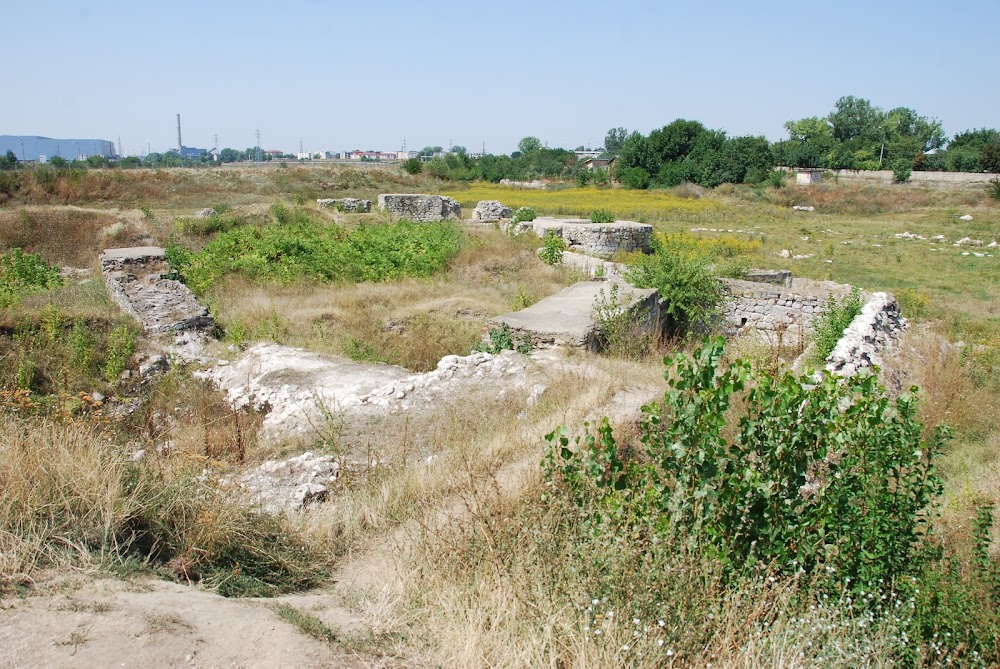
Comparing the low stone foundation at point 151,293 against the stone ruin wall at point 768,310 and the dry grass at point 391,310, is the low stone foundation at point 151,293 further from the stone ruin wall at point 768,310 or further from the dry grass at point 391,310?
the stone ruin wall at point 768,310

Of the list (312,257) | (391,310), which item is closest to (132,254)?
(312,257)

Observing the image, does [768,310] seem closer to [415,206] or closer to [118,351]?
[118,351]

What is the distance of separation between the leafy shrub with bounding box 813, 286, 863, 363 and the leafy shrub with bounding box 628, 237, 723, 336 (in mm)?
1703

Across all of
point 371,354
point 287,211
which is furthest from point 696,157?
point 371,354

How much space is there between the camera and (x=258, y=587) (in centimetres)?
329

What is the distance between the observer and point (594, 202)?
34406 millimetres

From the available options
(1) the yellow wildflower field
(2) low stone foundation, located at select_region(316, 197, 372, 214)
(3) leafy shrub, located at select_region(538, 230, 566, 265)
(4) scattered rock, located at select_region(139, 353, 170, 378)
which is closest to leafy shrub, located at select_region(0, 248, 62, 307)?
(4) scattered rock, located at select_region(139, 353, 170, 378)

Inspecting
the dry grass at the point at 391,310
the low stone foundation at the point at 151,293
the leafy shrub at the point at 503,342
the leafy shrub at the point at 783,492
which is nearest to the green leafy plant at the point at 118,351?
the low stone foundation at the point at 151,293

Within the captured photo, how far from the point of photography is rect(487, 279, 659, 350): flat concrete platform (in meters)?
8.35

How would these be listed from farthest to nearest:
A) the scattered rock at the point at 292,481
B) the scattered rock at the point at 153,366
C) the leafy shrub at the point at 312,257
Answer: the leafy shrub at the point at 312,257
the scattered rock at the point at 153,366
the scattered rock at the point at 292,481

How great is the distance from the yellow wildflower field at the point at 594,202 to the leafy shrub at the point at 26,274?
60.2 ft

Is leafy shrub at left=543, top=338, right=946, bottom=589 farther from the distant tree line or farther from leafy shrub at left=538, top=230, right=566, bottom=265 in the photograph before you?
the distant tree line

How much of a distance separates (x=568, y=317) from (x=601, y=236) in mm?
8997

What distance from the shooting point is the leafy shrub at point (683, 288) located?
11.0 m
